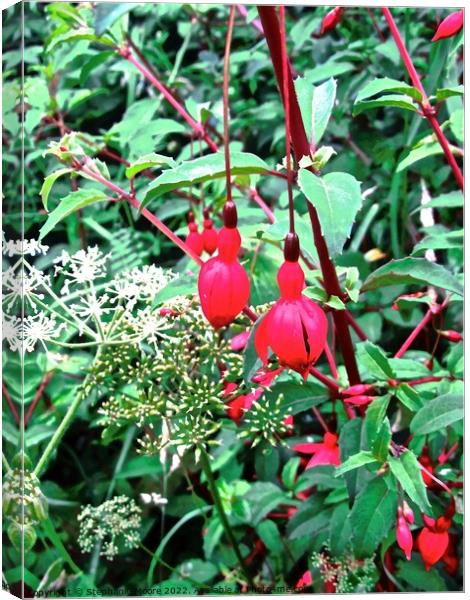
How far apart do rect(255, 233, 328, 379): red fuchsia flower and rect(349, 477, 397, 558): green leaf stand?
0.20 meters

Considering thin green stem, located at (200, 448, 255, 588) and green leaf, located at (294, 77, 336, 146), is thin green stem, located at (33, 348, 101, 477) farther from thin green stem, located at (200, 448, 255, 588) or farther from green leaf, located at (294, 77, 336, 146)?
green leaf, located at (294, 77, 336, 146)

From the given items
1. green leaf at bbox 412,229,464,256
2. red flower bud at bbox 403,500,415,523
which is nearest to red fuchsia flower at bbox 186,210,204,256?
green leaf at bbox 412,229,464,256

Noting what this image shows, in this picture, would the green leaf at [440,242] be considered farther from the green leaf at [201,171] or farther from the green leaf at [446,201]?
the green leaf at [201,171]

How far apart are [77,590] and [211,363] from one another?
0.27 metres

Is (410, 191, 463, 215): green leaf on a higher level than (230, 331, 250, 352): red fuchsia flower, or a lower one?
higher

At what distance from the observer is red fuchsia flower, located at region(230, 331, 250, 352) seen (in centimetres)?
90

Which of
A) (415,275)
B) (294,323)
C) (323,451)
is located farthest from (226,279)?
(323,451)

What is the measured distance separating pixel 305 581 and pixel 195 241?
14.6 inches

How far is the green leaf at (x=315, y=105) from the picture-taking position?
82 cm

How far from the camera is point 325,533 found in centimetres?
94

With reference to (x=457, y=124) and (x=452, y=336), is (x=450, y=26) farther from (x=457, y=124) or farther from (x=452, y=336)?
(x=452, y=336)

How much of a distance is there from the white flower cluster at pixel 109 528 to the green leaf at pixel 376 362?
0.28 meters

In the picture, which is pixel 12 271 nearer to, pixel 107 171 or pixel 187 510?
pixel 107 171

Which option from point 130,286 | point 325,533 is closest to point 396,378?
point 325,533
